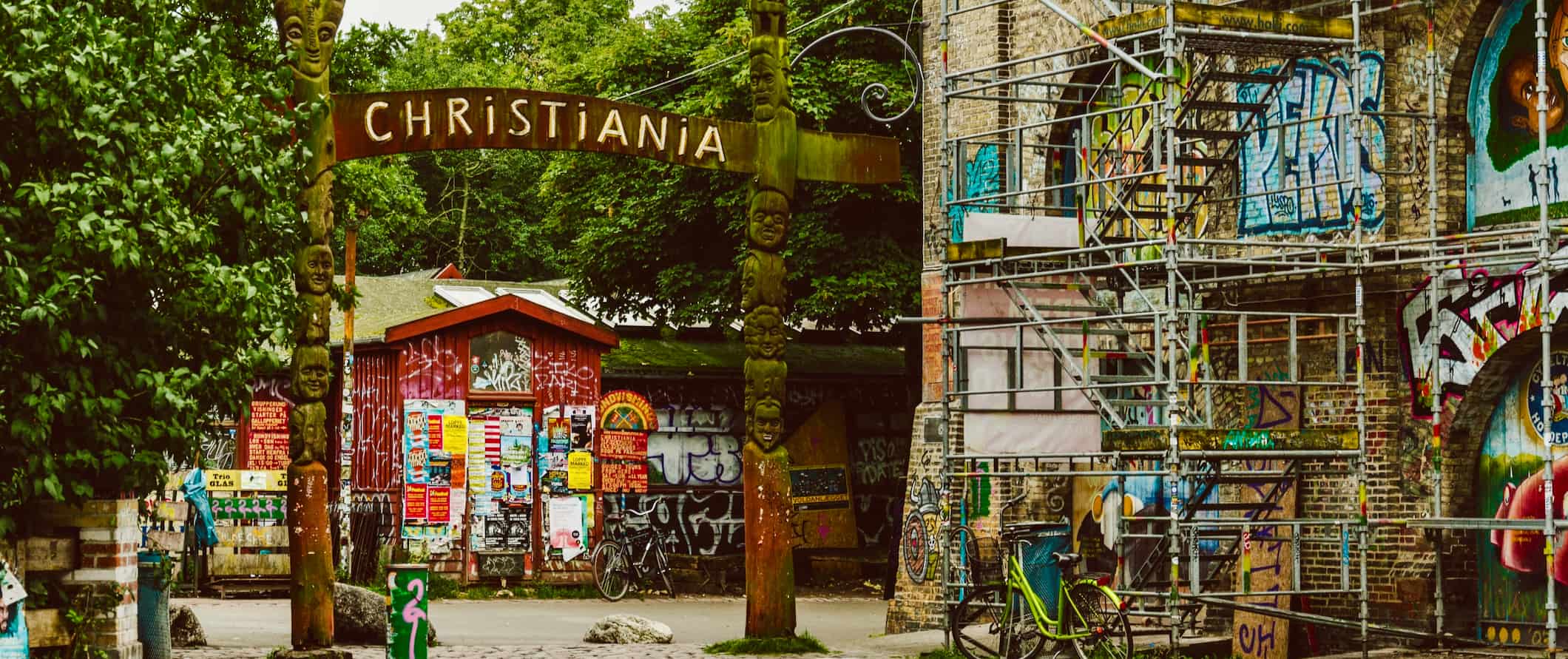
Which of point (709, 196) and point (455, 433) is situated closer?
point (455, 433)

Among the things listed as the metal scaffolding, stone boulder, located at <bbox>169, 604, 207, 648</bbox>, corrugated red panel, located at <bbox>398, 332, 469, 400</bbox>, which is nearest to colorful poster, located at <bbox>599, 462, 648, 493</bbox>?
corrugated red panel, located at <bbox>398, 332, 469, 400</bbox>

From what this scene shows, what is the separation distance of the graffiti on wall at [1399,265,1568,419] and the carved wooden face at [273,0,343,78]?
29.7 feet

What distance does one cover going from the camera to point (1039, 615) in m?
15.2

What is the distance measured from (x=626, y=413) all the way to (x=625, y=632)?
10736 mm

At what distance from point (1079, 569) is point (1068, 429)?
2255 millimetres

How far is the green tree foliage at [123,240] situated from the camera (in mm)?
12133

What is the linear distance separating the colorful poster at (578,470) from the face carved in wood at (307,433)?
13550 mm

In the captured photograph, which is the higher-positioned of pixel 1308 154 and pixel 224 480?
pixel 1308 154

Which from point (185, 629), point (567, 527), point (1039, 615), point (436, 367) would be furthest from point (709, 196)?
point (1039, 615)

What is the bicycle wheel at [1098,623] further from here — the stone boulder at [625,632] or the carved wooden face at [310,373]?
the carved wooden face at [310,373]

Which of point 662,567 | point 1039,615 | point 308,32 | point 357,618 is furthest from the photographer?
point 662,567

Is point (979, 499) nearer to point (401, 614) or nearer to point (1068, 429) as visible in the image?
point (1068, 429)

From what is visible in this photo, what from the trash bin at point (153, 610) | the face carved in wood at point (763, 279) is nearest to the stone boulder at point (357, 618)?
the trash bin at point (153, 610)

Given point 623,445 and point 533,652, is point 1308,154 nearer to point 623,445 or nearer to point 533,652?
point 533,652
